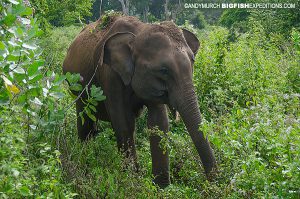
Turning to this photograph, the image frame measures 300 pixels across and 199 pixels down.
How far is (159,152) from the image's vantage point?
22.6 feet

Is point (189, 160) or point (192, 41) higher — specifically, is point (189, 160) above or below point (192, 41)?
below

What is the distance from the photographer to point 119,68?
22.5ft

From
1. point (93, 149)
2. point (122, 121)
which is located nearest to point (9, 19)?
point (93, 149)

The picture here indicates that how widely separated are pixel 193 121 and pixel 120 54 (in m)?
1.38

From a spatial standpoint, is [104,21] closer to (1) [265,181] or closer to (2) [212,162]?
(2) [212,162]

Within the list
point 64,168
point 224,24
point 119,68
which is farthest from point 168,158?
point 224,24

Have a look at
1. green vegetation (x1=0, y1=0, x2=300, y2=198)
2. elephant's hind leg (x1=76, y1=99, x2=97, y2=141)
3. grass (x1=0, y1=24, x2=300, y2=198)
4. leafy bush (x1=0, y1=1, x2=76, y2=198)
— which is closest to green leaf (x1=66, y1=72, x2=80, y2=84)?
green vegetation (x1=0, y1=0, x2=300, y2=198)

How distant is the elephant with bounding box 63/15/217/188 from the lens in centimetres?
634

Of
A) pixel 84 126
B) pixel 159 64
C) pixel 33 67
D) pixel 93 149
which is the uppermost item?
pixel 33 67

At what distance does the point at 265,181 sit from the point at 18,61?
1977mm

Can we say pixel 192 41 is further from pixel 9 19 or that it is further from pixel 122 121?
pixel 9 19

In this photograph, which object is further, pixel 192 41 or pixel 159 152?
pixel 192 41

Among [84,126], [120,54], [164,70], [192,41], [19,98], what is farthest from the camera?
[84,126]

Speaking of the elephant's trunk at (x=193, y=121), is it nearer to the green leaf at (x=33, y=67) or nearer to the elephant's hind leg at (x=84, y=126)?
the green leaf at (x=33, y=67)
